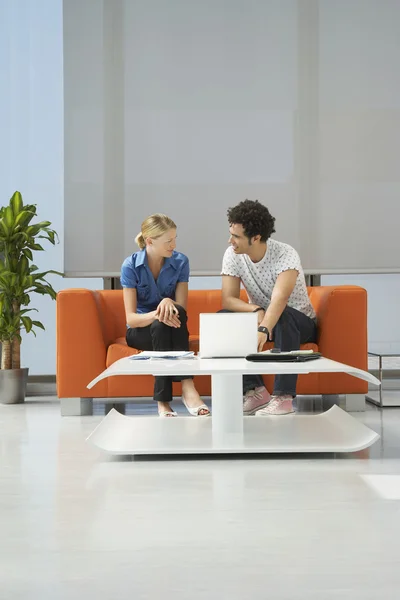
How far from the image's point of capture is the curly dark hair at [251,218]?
3764mm

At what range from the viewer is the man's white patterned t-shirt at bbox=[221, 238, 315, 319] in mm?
3861

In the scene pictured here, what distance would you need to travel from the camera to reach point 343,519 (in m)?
2.07

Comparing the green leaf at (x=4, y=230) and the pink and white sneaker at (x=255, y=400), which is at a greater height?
the green leaf at (x=4, y=230)


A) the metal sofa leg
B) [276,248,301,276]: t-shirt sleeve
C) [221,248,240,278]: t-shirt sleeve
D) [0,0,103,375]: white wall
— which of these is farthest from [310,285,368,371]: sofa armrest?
[0,0,103,375]: white wall

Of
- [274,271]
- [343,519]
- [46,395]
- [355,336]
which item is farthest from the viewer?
[46,395]

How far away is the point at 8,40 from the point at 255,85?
1702 mm

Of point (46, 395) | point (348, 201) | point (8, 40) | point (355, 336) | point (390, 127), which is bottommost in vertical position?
point (46, 395)

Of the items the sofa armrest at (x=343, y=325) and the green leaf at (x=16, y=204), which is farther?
the green leaf at (x=16, y=204)

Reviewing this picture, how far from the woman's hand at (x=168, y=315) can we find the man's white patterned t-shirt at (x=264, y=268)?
15.1 inches

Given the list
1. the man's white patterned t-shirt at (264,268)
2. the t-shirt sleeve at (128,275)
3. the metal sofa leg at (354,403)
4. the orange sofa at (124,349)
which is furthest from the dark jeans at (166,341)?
the metal sofa leg at (354,403)

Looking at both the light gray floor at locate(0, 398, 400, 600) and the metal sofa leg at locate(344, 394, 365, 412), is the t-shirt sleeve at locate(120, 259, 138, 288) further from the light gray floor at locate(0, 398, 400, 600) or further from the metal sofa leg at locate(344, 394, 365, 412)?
the metal sofa leg at locate(344, 394, 365, 412)

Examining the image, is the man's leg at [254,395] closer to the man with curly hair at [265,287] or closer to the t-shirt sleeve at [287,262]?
the man with curly hair at [265,287]

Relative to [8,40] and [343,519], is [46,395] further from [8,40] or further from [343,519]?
[343,519]

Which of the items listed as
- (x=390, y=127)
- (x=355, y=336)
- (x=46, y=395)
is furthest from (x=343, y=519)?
(x=390, y=127)
